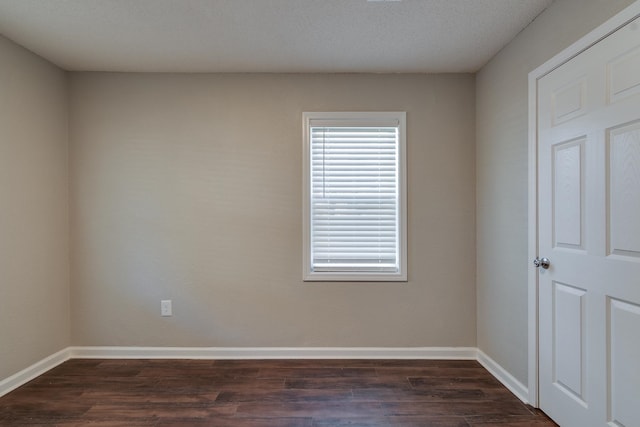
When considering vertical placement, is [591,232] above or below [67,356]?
above

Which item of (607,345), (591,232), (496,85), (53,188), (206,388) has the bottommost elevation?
(206,388)

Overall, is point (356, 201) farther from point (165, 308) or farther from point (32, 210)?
point (32, 210)

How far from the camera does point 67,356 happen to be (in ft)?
9.77

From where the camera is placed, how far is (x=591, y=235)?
1767 millimetres

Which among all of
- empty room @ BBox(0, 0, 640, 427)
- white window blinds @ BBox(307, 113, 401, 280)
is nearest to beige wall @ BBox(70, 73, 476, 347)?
empty room @ BBox(0, 0, 640, 427)

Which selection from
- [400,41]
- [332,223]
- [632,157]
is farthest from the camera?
[332,223]

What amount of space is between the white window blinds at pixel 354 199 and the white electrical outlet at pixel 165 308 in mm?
1293

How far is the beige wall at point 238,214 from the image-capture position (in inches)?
118

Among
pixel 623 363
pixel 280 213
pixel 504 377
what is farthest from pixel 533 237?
pixel 280 213

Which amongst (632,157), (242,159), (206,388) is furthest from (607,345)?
(242,159)

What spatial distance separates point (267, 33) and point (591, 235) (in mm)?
2308

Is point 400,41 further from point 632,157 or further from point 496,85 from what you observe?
point 632,157

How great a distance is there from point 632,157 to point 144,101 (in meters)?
3.37

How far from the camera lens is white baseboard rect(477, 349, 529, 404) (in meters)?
2.33
